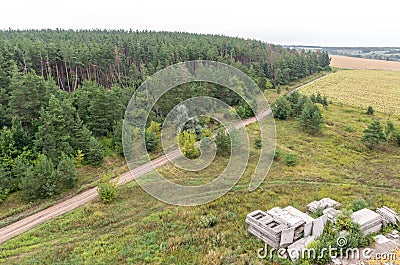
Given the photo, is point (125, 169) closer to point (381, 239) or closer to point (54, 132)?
point (54, 132)

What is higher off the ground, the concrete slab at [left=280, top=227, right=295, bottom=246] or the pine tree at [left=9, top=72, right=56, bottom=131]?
the pine tree at [left=9, top=72, right=56, bottom=131]

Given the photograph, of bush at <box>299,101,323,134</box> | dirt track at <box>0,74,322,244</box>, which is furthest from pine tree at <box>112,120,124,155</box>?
bush at <box>299,101,323,134</box>

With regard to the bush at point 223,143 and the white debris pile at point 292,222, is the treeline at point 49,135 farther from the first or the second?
the white debris pile at point 292,222

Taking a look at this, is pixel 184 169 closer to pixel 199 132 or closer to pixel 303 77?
pixel 199 132

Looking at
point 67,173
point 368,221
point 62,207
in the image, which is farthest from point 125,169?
point 368,221

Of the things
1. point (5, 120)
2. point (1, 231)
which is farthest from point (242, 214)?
point (5, 120)

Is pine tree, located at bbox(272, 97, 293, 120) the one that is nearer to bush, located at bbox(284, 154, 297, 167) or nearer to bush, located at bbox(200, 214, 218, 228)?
bush, located at bbox(284, 154, 297, 167)

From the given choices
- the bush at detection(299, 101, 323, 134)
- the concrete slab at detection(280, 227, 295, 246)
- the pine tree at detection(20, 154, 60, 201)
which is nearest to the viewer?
the concrete slab at detection(280, 227, 295, 246)
